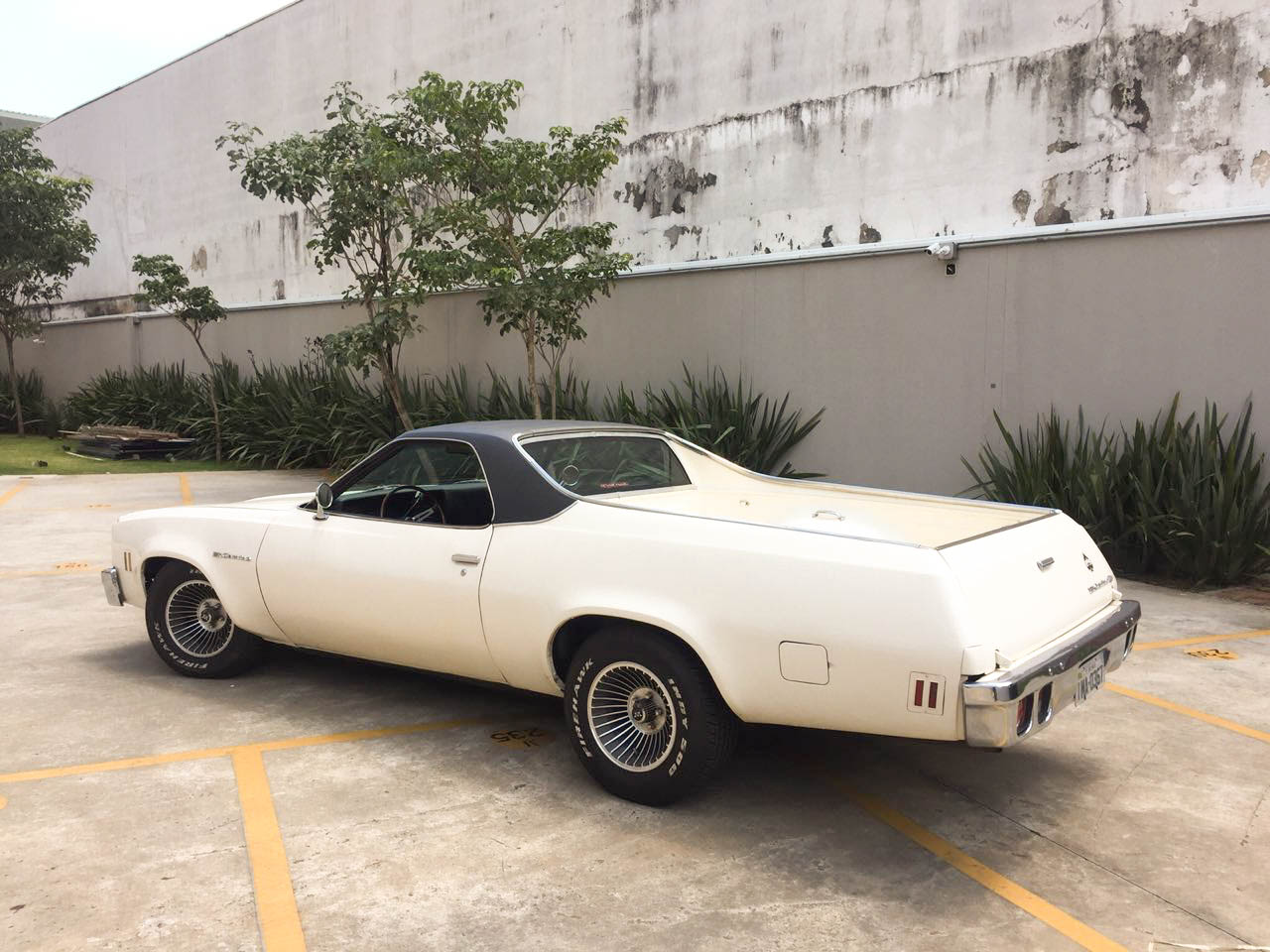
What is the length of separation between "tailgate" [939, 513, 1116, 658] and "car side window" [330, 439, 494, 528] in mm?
2125

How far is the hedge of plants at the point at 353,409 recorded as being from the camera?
38.3 feet

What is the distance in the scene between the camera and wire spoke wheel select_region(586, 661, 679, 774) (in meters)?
4.09

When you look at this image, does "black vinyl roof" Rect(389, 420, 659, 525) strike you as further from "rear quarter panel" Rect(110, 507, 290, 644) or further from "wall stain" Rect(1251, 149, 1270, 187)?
"wall stain" Rect(1251, 149, 1270, 187)

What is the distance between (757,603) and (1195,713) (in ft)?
9.22

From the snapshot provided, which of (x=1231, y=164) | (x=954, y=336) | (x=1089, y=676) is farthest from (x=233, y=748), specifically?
(x=1231, y=164)

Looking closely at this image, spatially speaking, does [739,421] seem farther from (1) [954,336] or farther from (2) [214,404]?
(2) [214,404]

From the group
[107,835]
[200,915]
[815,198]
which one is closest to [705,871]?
[200,915]

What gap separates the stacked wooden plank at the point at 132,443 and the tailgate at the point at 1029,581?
17594 mm

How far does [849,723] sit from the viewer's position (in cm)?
371

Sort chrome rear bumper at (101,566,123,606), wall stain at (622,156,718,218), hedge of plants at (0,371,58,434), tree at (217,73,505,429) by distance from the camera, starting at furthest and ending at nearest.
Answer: hedge of plants at (0,371,58,434), wall stain at (622,156,718,218), tree at (217,73,505,429), chrome rear bumper at (101,566,123,606)

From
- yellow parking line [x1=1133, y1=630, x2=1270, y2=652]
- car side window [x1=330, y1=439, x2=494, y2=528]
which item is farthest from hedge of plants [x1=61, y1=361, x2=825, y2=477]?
car side window [x1=330, y1=439, x2=494, y2=528]

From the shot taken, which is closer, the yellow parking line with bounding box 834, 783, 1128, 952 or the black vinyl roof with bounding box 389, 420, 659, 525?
the yellow parking line with bounding box 834, 783, 1128, 952

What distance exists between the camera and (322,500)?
5.26 m

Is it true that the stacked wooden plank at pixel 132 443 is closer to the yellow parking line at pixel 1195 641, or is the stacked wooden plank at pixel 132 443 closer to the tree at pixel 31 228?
the tree at pixel 31 228
